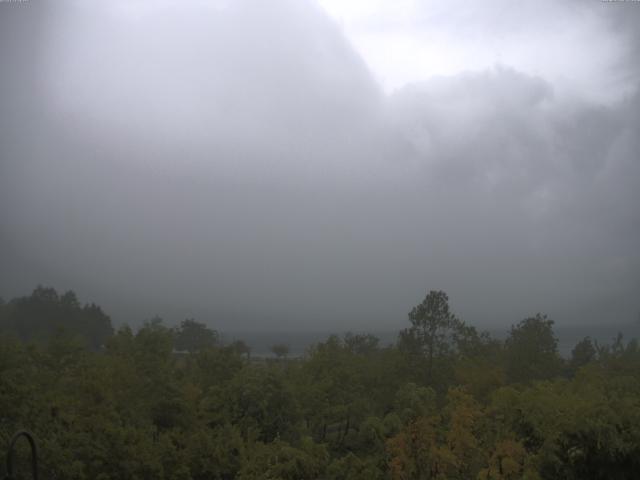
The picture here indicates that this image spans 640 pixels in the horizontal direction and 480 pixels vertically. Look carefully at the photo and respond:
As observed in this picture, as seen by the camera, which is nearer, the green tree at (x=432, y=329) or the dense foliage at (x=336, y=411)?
the dense foliage at (x=336, y=411)

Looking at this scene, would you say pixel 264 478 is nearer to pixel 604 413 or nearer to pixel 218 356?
pixel 604 413

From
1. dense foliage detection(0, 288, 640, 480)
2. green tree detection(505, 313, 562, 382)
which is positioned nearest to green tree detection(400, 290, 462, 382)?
dense foliage detection(0, 288, 640, 480)

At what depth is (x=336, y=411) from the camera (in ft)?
A: 129

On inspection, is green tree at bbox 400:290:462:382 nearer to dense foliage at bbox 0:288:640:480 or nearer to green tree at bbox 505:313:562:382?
dense foliage at bbox 0:288:640:480

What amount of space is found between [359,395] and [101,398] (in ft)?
64.4

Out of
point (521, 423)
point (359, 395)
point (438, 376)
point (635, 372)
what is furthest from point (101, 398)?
point (635, 372)

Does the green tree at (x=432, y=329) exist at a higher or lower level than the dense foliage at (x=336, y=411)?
higher

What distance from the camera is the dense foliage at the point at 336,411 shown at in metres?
21.6

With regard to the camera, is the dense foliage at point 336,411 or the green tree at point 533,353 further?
the green tree at point 533,353

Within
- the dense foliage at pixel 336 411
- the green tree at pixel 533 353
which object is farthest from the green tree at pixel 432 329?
the green tree at pixel 533 353

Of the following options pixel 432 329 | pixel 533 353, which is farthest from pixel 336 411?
pixel 533 353

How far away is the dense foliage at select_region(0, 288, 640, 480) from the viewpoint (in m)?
21.6

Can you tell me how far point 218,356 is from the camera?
45.2 metres

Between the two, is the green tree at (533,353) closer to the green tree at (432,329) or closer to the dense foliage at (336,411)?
the dense foliage at (336,411)
